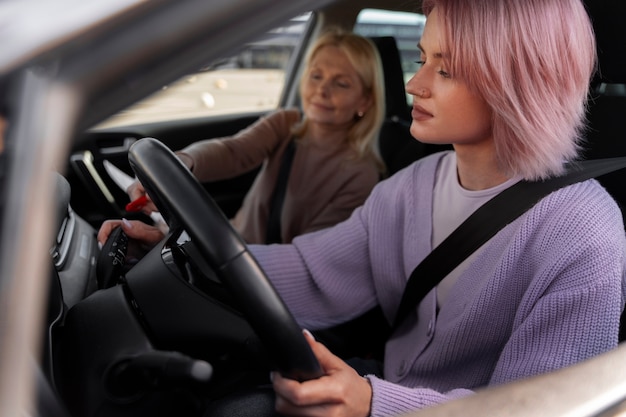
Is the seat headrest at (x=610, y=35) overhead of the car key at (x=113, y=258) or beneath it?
overhead

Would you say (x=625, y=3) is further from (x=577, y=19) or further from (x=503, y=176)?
(x=503, y=176)

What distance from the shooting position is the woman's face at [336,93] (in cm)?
204

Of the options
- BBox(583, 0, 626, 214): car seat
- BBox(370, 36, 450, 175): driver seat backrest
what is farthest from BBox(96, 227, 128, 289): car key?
BBox(370, 36, 450, 175): driver seat backrest

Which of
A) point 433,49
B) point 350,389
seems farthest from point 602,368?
point 433,49

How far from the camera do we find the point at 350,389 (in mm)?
889

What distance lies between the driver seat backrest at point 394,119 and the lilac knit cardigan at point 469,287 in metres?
0.51

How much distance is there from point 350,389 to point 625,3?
89 centimetres

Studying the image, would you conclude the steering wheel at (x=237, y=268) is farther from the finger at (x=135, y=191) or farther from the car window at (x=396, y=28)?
the car window at (x=396, y=28)

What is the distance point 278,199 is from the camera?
2.01 meters

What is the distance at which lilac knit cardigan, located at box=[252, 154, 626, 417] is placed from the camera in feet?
3.07

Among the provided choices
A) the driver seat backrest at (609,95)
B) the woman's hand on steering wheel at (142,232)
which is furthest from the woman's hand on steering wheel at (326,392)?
the driver seat backrest at (609,95)

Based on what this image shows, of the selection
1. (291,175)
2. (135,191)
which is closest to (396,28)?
(291,175)

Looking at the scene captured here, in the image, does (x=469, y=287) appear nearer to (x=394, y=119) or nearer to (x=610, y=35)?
(x=610, y=35)

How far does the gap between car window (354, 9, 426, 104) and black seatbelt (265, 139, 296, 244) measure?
0.43m
